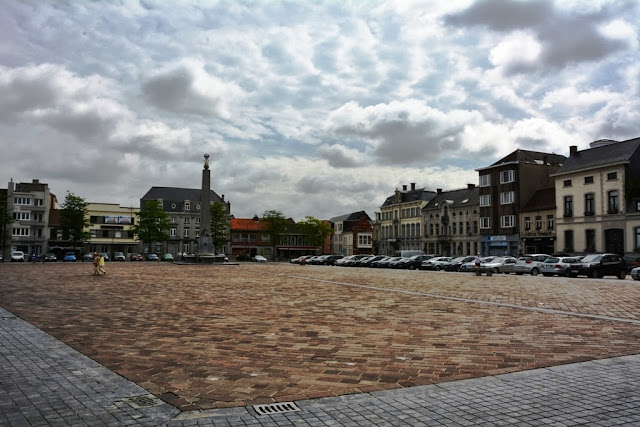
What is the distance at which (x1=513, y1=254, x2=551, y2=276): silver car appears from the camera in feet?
121

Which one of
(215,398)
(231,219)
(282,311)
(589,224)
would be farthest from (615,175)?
(231,219)

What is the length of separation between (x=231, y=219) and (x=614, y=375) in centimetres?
10689

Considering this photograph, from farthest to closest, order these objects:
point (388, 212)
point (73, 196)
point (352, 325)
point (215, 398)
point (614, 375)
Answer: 1. point (388, 212)
2. point (73, 196)
3. point (352, 325)
4. point (614, 375)
5. point (215, 398)

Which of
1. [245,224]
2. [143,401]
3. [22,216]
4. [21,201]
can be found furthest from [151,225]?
[143,401]

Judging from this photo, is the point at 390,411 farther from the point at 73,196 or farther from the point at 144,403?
the point at 73,196

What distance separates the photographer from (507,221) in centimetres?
6266

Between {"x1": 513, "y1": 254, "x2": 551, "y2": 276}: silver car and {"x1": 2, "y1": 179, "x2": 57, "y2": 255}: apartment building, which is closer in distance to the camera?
{"x1": 513, "y1": 254, "x2": 551, "y2": 276}: silver car

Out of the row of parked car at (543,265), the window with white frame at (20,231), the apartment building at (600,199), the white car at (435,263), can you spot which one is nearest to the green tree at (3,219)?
the window with white frame at (20,231)

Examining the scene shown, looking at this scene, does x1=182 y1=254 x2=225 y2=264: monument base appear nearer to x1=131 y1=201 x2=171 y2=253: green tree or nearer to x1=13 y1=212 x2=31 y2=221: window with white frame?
x1=131 y1=201 x2=171 y2=253: green tree

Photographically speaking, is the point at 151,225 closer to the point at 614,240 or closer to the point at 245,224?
the point at 245,224

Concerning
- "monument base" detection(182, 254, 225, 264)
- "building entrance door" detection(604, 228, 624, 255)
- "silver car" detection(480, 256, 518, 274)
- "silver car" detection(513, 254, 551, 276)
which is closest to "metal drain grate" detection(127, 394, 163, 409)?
"silver car" detection(513, 254, 551, 276)

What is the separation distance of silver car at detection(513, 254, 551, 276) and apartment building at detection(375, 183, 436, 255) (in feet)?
150

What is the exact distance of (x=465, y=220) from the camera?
7475 centimetres

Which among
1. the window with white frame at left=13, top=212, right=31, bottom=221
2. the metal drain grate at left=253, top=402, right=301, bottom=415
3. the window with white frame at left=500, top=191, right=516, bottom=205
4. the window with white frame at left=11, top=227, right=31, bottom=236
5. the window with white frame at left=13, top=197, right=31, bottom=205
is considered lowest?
the metal drain grate at left=253, top=402, right=301, bottom=415
